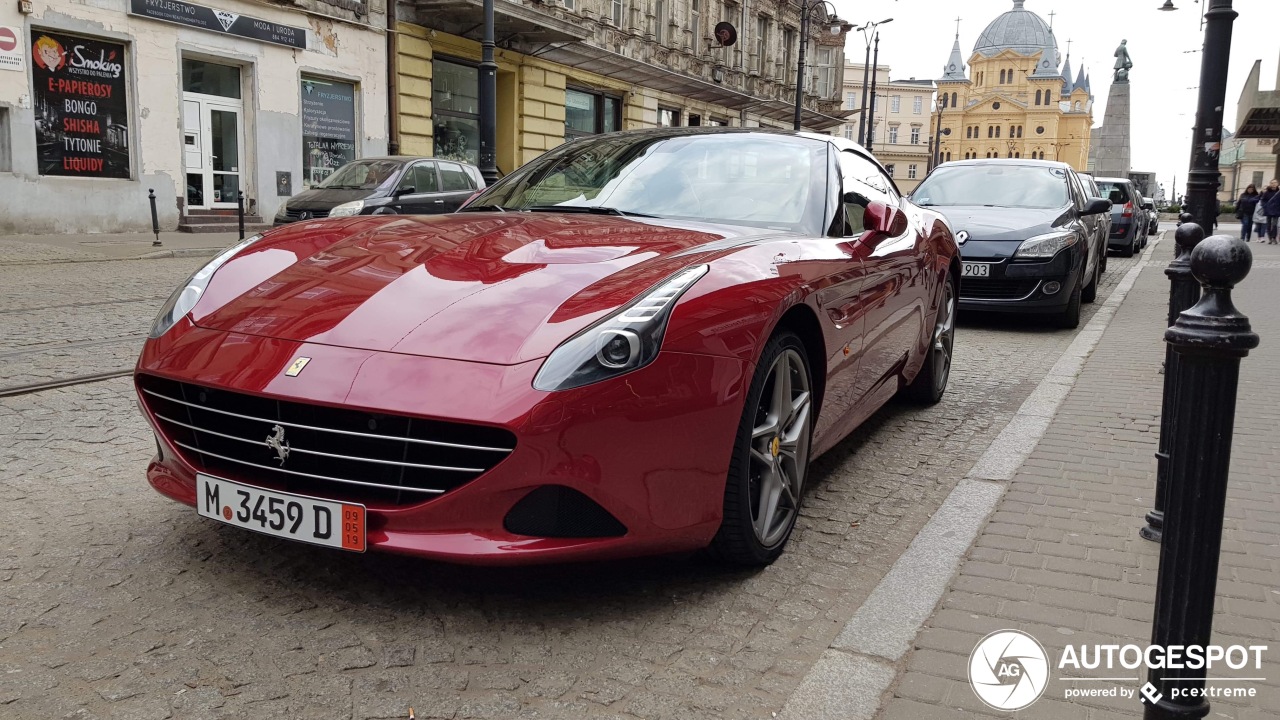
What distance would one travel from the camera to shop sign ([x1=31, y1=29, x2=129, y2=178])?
51.0 feet

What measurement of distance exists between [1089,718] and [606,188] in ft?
8.26

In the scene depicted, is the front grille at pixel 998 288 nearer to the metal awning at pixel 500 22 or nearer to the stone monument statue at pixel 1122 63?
the metal awning at pixel 500 22

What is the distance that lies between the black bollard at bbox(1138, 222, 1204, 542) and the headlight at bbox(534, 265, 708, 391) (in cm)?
157

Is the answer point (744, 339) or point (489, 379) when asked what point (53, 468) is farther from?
point (744, 339)

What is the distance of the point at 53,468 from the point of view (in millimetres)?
3902

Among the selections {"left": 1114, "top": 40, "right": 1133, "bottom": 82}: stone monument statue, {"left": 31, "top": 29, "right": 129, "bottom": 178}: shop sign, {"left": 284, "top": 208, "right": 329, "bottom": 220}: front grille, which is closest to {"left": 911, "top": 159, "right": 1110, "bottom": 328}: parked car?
{"left": 284, "top": 208, "right": 329, "bottom": 220}: front grille

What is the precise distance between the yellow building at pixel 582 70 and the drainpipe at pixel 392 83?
0.04 metres

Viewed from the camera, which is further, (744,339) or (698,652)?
(744,339)

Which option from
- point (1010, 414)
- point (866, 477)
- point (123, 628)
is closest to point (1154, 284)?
point (1010, 414)

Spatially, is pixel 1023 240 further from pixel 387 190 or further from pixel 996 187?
pixel 387 190

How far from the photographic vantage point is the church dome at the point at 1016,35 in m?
145

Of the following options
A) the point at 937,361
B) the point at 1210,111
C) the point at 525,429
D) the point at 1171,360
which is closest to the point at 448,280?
the point at 525,429

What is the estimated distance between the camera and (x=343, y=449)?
2494 millimetres

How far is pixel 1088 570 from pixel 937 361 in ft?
8.59
